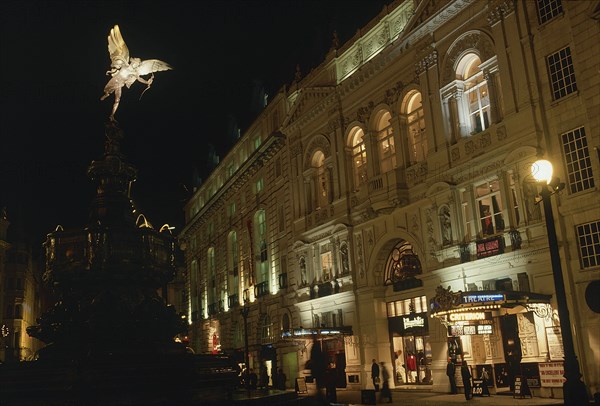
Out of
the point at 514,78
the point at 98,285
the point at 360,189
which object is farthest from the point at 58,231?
the point at 514,78

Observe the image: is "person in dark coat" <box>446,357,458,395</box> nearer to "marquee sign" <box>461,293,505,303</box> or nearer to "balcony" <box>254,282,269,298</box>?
"marquee sign" <box>461,293,505,303</box>

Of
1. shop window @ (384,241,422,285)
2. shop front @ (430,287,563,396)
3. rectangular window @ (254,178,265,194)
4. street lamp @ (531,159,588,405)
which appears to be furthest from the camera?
rectangular window @ (254,178,265,194)

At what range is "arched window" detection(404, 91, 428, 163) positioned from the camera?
3256cm

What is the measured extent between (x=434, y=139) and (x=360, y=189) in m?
5.85

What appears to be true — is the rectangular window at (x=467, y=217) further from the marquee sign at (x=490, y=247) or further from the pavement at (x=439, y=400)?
the pavement at (x=439, y=400)

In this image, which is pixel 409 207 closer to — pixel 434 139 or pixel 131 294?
pixel 434 139

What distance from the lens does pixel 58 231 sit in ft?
78.1

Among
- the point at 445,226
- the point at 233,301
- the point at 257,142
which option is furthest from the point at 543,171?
the point at 233,301

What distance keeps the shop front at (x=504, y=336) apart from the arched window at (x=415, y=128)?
8.96 meters

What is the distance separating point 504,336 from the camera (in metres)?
26.5

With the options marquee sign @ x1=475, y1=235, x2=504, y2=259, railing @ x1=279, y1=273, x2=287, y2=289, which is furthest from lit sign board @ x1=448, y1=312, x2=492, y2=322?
railing @ x1=279, y1=273, x2=287, y2=289

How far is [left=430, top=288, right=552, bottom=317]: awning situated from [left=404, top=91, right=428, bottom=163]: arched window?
30.1 ft

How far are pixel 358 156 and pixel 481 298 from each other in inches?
610

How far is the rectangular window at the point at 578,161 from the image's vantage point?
23688mm
